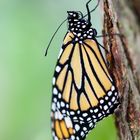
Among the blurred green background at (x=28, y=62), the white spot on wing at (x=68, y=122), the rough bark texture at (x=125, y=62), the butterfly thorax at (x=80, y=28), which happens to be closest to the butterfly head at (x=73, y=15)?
the butterfly thorax at (x=80, y=28)

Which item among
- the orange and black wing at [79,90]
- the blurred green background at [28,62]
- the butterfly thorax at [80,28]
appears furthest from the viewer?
the blurred green background at [28,62]

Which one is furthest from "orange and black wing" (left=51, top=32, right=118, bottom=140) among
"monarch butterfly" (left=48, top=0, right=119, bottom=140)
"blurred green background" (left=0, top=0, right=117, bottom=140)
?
"blurred green background" (left=0, top=0, right=117, bottom=140)

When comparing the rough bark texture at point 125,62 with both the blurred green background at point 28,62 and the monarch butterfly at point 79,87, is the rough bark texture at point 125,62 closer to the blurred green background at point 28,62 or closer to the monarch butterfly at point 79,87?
the monarch butterfly at point 79,87

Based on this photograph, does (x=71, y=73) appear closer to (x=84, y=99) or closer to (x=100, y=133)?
(x=84, y=99)

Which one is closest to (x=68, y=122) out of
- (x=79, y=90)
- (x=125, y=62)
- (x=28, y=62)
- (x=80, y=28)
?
(x=79, y=90)

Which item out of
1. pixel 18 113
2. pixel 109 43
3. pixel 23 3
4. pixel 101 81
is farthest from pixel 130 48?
pixel 23 3

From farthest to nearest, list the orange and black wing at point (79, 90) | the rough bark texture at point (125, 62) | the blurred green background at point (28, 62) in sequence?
the blurred green background at point (28, 62)
the orange and black wing at point (79, 90)
the rough bark texture at point (125, 62)

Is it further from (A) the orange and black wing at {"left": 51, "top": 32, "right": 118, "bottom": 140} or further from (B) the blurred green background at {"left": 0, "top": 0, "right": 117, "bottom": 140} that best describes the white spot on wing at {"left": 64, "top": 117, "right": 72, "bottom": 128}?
(B) the blurred green background at {"left": 0, "top": 0, "right": 117, "bottom": 140}

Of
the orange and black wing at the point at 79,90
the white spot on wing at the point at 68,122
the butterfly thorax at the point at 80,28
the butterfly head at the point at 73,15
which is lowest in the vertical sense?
the white spot on wing at the point at 68,122

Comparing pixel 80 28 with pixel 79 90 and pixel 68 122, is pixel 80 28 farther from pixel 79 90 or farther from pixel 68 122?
pixel 68 122
